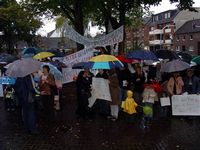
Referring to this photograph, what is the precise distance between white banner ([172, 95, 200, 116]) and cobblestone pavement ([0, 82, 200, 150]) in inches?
10.4

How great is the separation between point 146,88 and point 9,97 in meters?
4.95

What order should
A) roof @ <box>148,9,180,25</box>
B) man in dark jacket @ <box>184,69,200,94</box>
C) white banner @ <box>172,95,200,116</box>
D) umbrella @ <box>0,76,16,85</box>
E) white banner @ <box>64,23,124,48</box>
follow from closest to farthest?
white banner @ <box>172,95,200,116</box> < man in dark jacket @ <box>184,69,200,94</box> < umbrella @ <box>0,76,16,85</box> < white banner @ <box>64,23,124,48</box> < roof @ <box>148,9,180,25</box>

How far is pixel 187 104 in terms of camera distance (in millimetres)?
12992

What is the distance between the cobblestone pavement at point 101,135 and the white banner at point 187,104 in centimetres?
27

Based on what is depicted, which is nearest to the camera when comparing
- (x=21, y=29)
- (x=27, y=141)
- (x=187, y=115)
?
(x=27, y=141)

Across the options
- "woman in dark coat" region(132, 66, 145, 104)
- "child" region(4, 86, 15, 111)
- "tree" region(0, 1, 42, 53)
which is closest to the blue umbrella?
"woman in dark coat" region(132, 66, 145, 104)

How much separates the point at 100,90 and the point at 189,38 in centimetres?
8503

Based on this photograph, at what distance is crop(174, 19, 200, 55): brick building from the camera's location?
91.7 meters

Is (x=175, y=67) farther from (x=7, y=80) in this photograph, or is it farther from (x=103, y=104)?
(x=7, y=80)

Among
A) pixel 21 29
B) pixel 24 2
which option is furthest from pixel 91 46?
pixel 21 29

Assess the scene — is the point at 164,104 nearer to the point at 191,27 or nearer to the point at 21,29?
the point at 21,29

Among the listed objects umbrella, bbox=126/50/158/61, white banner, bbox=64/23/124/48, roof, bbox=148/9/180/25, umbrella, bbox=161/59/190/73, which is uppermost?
roof, bbox=148/9/180/25

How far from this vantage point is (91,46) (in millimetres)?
17453

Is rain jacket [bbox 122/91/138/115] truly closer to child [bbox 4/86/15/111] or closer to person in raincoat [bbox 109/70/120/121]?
person in raincoat [bbox 109/70/120/121]
